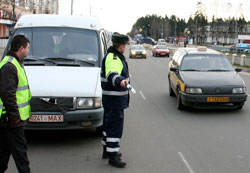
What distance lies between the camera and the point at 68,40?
7.59m

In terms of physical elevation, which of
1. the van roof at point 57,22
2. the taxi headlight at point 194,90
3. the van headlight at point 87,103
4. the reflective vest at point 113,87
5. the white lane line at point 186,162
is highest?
the van roof at point 57,22

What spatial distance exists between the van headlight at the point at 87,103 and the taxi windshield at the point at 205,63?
499cm

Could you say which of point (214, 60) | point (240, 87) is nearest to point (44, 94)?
point (240, 87)

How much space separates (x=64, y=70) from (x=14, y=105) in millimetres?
2670

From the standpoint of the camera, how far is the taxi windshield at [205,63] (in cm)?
1071

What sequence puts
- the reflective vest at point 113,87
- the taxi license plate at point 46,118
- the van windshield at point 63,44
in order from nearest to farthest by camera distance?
the reflective vest at point 113,87
the taxi license plate at point 46,118
the van windshield at point 63,44

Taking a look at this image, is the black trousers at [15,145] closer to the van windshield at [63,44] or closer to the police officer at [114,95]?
the police officer at [114,95]

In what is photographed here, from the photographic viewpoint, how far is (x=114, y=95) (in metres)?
5.30

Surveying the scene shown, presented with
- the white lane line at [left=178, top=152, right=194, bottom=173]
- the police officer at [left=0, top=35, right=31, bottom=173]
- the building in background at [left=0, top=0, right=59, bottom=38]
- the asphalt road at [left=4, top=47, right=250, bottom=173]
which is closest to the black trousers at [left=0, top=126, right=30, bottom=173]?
the police officer at [left=0, top=35, right=31, bottom=173]

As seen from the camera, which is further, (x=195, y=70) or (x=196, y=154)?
(x=195, y=70)

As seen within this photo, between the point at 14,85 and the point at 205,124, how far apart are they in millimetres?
5262

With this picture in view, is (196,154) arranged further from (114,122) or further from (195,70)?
(195,70)

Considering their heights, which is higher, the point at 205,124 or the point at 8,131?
the point at 8,131

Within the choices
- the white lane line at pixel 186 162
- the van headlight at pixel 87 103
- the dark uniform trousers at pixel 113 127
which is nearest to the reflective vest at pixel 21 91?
the dark uniform trousers at pixel 113 127
